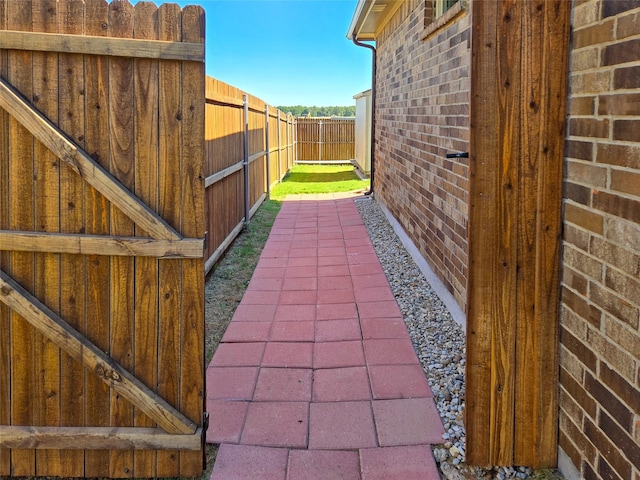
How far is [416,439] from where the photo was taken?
10.0 feet

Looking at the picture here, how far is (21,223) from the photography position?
8.52 feet

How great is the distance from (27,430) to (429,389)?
220cm

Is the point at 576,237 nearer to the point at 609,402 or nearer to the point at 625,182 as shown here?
the point at 625,182

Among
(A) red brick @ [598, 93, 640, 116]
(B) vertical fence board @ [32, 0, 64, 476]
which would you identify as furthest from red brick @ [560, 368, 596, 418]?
(B) vertical fence board @ [32, 0, 64, 476]

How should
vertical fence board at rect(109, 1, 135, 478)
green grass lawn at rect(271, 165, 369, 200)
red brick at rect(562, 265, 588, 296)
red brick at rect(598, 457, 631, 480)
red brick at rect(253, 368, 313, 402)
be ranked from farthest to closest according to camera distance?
green grass lawn at rect(271, 165, 369, 200)
red brick at rect(253, 368, 313, 402)
vertical fence board at rect(109, 1, 135, 478)
red brick at rect(562, 265, 588, 296)
red brick at rect(598, 457, 631, 480)

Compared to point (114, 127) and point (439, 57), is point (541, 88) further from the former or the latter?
point (439, 57)

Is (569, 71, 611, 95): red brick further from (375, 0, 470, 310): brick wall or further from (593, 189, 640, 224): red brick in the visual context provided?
(375, 0, 470, 310): brick wall

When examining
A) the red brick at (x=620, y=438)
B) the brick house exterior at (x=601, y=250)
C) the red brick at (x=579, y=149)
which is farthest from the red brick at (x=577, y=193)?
the red brick at (x=620, y=438)

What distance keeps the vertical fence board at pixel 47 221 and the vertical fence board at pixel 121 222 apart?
0.24m

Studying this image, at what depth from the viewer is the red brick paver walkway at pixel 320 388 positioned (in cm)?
288

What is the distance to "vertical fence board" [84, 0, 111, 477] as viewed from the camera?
252 cm

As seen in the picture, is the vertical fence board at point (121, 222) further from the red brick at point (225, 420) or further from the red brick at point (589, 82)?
the red brick at point (589, 82)

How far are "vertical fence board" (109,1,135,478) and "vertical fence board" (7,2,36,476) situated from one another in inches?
13.7

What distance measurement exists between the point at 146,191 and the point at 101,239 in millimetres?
283
